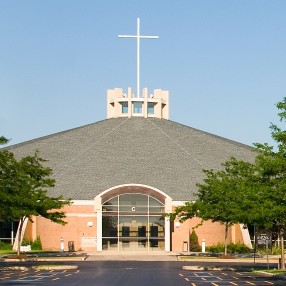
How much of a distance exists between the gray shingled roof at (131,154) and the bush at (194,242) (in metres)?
4.42

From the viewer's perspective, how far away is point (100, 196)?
78.2 m

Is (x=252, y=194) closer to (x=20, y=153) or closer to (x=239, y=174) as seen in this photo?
A: (x=239, y=174)

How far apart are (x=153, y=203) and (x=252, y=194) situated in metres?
32.8

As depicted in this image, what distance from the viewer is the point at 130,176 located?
276ft

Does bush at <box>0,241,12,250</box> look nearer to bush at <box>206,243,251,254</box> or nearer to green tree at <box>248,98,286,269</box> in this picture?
bush at <box>206,243,251,254</box>

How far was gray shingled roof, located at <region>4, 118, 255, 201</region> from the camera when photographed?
8325 centimetres

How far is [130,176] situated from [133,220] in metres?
5.93

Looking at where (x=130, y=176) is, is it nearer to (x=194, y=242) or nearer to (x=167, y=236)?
(x=167, y=236)

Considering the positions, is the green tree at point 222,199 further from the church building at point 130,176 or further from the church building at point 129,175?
the church building at point 129,175

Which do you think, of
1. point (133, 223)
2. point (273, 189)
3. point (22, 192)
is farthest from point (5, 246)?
point (273, 189)

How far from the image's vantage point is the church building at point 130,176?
7881cm

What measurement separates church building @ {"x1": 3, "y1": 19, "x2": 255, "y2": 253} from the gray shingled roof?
96 millimetres

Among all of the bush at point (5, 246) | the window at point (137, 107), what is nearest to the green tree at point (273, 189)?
the bush at point (5, 246)

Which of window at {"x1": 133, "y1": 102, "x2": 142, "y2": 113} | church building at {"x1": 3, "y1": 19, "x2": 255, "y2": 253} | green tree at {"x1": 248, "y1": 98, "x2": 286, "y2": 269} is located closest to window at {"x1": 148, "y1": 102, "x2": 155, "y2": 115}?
church building at {"x1": 3, "y1": 19, "x2": 255, "y2": 253}
